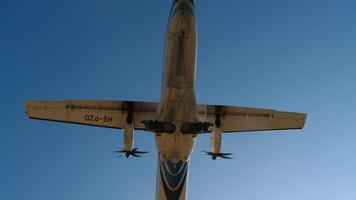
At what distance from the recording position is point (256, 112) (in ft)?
115

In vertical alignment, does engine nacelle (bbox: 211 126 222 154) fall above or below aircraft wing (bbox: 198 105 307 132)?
below

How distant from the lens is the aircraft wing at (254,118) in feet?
114

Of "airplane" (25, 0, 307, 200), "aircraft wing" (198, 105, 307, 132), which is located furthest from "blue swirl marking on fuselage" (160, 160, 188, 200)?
"aircraft wing" (198, 105, 307, 132)

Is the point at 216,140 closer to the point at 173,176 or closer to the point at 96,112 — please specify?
the point at 173,176

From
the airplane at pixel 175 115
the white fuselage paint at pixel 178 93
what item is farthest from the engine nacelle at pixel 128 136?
the white fuselage paint at pixel 178 93

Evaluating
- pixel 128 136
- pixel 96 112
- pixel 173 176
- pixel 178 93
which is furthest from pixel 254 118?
pixel 96 112

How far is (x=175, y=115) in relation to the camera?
30.2m

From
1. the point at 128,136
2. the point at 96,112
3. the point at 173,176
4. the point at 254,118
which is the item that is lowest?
the point at 173,176

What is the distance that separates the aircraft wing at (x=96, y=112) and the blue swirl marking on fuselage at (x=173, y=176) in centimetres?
393

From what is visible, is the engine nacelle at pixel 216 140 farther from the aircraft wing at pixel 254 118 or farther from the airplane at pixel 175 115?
the aircraft wing at pixel 254 118

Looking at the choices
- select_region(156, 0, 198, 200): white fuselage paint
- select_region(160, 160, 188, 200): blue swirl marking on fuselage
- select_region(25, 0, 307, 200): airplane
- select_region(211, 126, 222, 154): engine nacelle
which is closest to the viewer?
select_region(156, 0, 198, 200): white fuselage paint

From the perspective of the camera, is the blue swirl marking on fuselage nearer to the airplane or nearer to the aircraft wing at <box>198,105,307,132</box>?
the airplane

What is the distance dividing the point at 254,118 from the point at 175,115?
25.0ft

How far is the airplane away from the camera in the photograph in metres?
29.0
